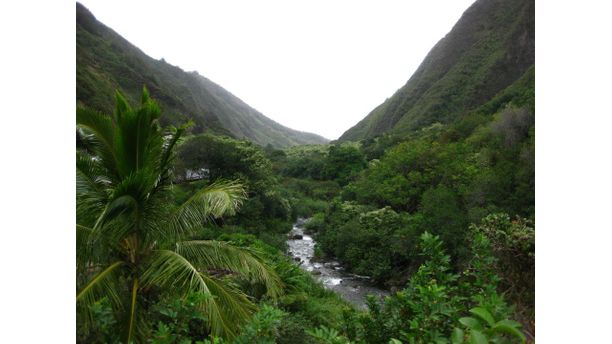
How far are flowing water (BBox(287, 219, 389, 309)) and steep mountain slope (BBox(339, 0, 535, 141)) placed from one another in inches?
1273

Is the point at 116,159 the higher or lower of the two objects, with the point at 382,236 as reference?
higher

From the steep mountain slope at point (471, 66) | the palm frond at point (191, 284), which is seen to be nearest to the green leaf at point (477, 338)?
the palm frond at point (191, 284)

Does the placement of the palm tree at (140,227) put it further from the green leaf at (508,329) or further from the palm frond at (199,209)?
the green leaf at (508,329)

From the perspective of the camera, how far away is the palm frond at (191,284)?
→ 162 inches

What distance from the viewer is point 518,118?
52.9 ft

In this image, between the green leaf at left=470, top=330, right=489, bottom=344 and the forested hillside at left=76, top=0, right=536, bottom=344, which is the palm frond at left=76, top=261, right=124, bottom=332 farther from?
the green leaf at left=470, top=330, right=489, bottom=344

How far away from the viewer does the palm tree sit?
3.95 m

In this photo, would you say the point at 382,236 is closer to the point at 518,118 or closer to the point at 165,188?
the point at 518,118

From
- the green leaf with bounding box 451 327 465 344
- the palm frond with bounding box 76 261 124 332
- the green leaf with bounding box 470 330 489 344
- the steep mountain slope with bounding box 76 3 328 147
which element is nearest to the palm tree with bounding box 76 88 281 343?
the palm frond with bounding box 76 261 124 332

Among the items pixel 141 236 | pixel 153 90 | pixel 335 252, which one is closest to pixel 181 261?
pixel 141 236

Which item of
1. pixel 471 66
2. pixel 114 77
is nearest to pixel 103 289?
pixel 114 77

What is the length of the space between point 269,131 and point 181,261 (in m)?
146

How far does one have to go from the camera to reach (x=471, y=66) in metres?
54.4
